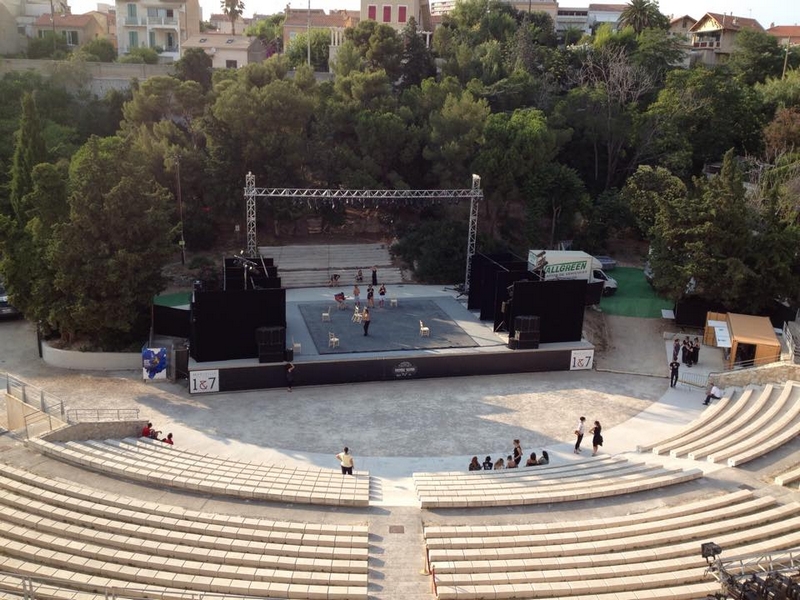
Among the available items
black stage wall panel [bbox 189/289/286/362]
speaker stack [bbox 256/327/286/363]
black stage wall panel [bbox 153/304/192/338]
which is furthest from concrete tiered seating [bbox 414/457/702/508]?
black stage wall panel [bbox 153/304/192/338]

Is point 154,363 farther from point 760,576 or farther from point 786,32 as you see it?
point 786,32

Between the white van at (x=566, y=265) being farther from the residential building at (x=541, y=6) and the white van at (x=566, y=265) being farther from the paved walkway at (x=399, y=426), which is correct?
the residential building at (x=541, y=6)

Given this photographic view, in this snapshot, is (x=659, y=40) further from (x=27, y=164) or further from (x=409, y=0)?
(x=27, y=164)

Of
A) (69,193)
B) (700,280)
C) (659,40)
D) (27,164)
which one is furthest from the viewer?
(659,40)

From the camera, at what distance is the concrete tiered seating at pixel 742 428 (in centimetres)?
1783

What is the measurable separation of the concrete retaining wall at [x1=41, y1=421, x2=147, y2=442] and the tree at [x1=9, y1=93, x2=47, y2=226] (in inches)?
655

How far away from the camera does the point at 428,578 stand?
12.8 m

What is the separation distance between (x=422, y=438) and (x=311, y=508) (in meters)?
5.59

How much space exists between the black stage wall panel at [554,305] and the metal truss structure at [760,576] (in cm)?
1332

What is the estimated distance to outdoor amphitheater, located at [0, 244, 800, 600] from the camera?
12.2 metres

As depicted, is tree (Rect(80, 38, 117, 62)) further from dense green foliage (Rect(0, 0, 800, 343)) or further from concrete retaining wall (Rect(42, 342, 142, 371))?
concrete retaining wall (Rect(42, 342, 142, 371))

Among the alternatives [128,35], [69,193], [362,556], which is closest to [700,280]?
[362,556]

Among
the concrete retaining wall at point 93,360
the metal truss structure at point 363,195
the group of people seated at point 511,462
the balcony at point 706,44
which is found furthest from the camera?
the balcony at point 706,44

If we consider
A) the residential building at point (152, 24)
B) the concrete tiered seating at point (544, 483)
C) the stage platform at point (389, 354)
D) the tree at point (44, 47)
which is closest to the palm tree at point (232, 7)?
the residential building at point (152, 24)
